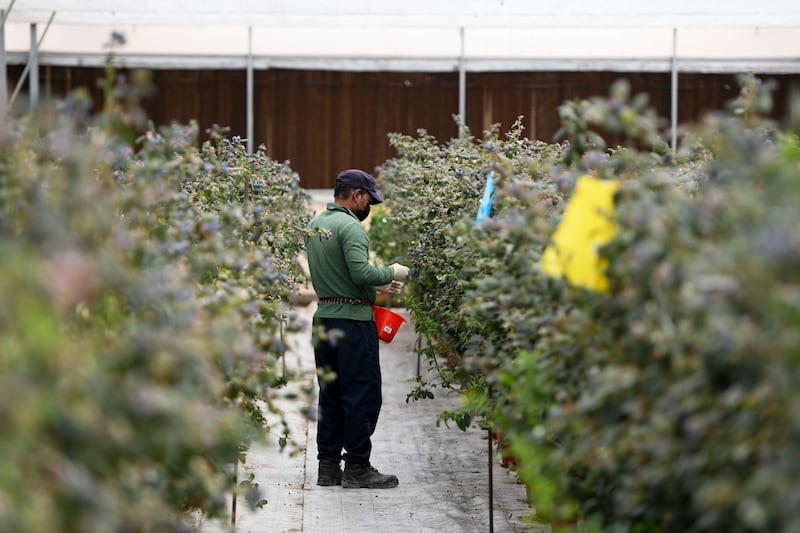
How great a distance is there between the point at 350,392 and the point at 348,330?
305 mm

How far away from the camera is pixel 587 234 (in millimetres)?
2311

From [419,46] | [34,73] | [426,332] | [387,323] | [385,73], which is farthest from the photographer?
[385,73]

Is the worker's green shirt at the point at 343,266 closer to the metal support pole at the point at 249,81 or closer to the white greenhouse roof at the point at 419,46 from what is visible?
the white greenhouse roof at the point at 419,46

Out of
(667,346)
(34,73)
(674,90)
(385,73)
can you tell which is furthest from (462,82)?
(667,346)

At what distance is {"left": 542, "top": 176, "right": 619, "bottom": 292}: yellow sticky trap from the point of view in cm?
227

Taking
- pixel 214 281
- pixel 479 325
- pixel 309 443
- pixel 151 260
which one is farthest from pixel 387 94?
pixel 151 260

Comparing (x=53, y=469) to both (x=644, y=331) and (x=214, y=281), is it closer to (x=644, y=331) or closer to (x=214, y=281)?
(x=644, y=331)

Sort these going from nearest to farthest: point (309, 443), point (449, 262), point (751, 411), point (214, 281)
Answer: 1. point (751, 411)
2. point (214, 281)
3. point (449, 262)
4. point (309, 443)

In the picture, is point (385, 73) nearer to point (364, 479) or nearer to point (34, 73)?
point (34, 73)

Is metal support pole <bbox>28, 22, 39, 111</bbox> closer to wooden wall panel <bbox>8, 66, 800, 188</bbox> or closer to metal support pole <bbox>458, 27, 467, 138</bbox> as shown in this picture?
wooden wall panel <bbox>8, 66, 800, 188</bbox>

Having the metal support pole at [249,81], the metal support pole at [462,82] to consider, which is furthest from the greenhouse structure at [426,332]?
the metal support pole at [462,82]

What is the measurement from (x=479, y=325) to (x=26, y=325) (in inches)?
108

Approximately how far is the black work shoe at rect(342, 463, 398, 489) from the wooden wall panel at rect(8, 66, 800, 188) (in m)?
7.91

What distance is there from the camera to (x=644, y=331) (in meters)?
1.97
